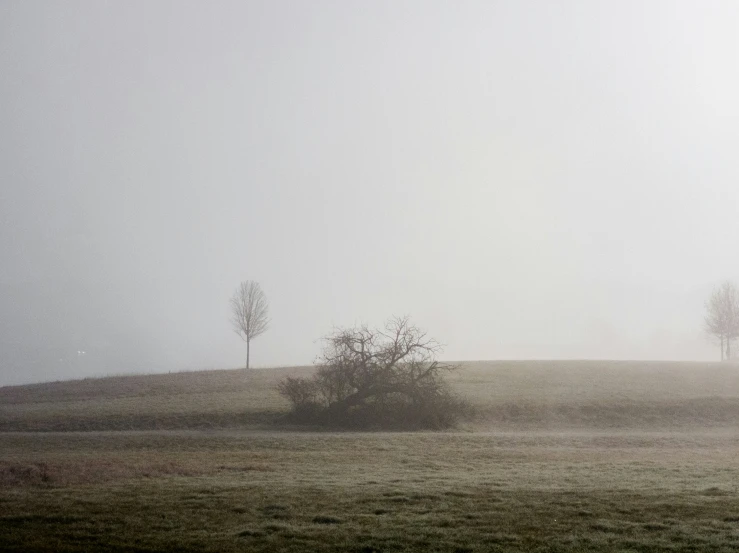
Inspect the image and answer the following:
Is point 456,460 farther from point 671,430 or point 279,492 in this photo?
point 671,430

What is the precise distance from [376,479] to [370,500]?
318 centimetres

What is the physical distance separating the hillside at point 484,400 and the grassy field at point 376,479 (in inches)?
7.4

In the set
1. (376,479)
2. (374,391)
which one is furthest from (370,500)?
(374,391)

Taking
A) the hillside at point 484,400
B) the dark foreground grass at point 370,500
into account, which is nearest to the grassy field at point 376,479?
the dark foreground grass at point 370,500

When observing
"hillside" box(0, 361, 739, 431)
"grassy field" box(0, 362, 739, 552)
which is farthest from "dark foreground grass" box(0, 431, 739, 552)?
"hillside" box(0, 361, 739, 431)

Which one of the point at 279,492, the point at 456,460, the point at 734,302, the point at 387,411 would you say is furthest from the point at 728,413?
the point at 734,302

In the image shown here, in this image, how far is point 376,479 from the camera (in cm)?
1691

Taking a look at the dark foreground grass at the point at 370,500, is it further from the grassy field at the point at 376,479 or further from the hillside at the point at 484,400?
the hillside at the point at 484,400

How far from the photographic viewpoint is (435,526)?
11.5 metres

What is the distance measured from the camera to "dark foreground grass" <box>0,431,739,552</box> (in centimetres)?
1065

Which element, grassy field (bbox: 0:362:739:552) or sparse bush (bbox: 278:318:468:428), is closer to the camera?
grassy field (bbox: 0:362:739:552)

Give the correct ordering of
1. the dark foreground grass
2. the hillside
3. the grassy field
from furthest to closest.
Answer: the hillside → the grassy field → the dark foreground grass

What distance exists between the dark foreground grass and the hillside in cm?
1054

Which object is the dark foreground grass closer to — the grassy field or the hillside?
the grassy field
